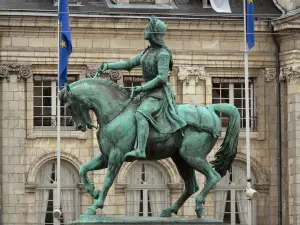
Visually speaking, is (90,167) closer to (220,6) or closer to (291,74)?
(291,74)

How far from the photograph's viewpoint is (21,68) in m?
65.8

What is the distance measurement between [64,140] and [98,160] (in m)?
27.9

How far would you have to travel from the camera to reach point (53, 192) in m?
65.7

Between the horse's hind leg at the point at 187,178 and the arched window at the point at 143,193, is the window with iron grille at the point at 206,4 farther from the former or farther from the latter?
the horse's hind leg at the point at 187,178

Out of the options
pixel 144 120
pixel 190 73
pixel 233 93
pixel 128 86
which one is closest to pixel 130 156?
pixel 144 120

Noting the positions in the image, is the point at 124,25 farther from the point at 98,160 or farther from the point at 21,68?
the point at 98,160

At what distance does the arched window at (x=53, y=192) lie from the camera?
215 feet

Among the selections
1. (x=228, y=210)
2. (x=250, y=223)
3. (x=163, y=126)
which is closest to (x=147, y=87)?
(x=163, y=126)

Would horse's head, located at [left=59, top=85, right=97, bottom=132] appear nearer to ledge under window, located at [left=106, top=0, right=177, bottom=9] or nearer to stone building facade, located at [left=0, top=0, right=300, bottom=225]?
stone building facade, located at [left=0, top=0, right=300, bottom=225]

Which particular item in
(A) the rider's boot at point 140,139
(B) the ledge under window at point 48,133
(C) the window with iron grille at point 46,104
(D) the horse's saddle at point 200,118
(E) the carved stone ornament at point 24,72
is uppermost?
(E) the carved stone ornament at point 24,72

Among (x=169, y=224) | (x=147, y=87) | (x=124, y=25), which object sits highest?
(x=124, y=25)

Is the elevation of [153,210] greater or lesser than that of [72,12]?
lesser

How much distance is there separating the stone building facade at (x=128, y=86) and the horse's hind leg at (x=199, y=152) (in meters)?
26.6

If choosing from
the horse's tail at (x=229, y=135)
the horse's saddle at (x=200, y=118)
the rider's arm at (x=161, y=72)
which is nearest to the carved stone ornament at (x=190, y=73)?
the horse's tail at (x=229, y=135)
